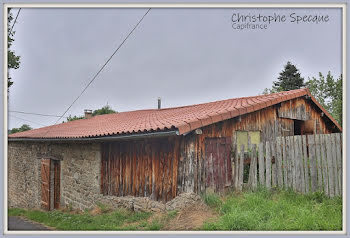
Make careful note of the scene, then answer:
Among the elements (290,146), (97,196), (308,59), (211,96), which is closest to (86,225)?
(97,196)

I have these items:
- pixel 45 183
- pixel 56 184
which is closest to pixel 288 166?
pixel 56 184

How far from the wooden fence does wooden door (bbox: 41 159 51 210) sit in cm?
677

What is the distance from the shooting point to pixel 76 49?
25.5ft

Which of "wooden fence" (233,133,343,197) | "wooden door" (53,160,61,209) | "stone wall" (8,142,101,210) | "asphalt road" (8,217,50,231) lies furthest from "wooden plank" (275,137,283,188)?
"wooden door" (53,160,61,209)

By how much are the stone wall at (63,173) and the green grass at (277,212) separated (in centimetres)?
388

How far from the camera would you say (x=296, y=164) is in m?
6.59

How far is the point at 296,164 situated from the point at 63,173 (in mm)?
7223

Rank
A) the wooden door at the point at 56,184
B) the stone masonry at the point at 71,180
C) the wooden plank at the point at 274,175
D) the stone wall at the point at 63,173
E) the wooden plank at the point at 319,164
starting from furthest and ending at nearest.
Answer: the wooden door at the point at 56,184 → the stone wall at the point at 63,173 → the stone masonry at the point at 71,180 → the wooden plank at the point at 274,175 → the wooden plank at the point at 319,164

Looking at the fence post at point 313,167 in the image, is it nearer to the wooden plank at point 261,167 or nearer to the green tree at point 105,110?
the wooden plank at point 261,167

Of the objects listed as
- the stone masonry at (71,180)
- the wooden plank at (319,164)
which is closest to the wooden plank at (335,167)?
the wooden plank at (319,164)

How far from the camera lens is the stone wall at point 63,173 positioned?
29.3 feet

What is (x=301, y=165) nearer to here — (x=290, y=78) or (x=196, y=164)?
(x=196, y=164)

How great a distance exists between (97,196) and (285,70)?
50.6 feet

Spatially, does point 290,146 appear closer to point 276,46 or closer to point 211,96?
point 276,46
